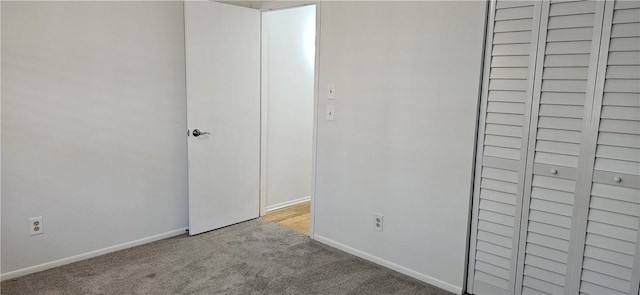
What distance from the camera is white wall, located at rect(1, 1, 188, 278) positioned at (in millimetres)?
2426

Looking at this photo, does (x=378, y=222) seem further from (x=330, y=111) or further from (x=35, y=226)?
(x=35, y=226)

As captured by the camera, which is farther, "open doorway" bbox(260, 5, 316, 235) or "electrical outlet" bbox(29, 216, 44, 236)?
"open doorway" bbox(260, 5, 316, 235)

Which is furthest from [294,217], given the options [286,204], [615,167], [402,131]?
[615,167]

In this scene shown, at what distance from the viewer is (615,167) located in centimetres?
187

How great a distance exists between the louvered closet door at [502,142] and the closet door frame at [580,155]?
0.10ft

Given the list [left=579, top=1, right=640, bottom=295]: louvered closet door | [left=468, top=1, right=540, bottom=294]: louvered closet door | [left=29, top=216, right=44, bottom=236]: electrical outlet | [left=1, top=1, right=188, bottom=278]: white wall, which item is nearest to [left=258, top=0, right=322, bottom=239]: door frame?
[left=1, top=1, right=188, bottom=278]: white wall

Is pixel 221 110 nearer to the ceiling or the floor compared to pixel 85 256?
nearer to the ceiling

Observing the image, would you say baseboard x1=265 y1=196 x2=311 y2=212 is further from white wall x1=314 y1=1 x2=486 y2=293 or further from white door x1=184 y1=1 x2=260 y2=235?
white wall x1=314 y1=1 x2=486 y2=293

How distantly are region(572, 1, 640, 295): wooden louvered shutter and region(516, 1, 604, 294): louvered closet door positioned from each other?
0.18ft

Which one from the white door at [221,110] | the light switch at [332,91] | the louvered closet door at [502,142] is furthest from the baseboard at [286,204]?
the louvered closet door at [502,142]

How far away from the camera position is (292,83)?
13.0 feet

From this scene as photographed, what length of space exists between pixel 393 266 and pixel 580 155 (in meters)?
1.32

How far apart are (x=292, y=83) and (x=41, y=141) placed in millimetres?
2123

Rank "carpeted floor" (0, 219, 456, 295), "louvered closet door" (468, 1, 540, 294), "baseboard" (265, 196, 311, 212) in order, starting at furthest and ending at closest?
"baseboard" (265, 196, 311, 212)
"carpeted floor" (0, 219, 456, 295)
"louvered closet door" (468, 1, 540, 294)
